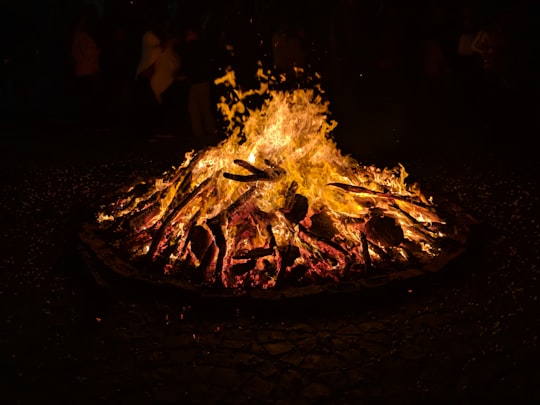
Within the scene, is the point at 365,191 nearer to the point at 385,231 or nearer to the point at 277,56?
the point at 385,231

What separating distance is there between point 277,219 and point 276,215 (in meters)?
0.04

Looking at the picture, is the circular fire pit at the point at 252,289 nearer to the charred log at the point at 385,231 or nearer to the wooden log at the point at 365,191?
the charred log at the point at 385,231

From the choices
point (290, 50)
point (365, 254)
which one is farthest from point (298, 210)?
point (290, 50)

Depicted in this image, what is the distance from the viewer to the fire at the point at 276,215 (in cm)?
521

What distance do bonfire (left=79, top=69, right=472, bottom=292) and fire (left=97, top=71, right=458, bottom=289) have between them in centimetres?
1

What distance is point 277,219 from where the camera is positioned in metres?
5.52

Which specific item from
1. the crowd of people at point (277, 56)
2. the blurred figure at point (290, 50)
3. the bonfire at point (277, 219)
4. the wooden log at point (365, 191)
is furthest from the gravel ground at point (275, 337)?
the blurred figure at point (290, 50)

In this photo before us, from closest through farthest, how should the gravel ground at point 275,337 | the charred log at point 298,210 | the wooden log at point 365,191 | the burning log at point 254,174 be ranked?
the gravel ground at point 275,337
the charred log at point 298,210
the burning log at point 254,174
the wooden log at point 365,191

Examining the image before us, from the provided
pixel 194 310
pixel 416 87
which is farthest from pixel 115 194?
pixel 416 87

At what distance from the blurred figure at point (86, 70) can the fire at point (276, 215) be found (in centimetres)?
585

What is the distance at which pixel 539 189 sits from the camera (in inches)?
301

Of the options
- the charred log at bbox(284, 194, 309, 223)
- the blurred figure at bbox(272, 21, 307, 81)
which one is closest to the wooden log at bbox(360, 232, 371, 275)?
the charred log at bbox(284, 194, 309, 223)

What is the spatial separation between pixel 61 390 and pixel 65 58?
480 inches

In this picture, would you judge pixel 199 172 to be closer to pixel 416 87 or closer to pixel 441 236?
pixel 441 236
